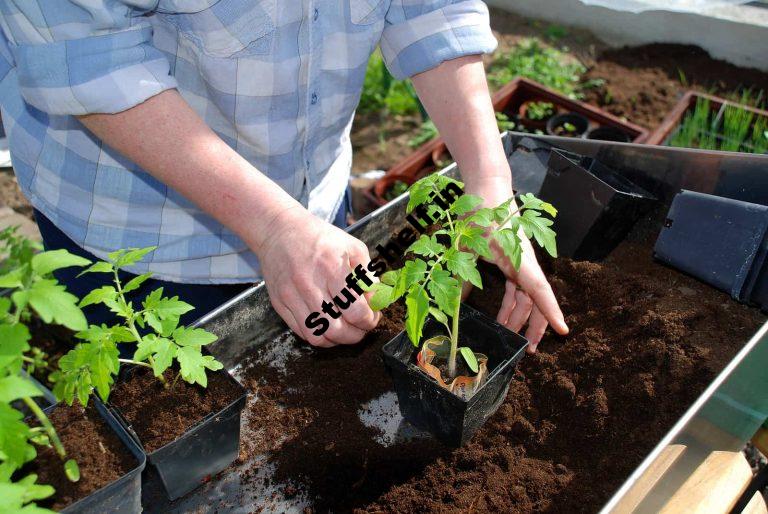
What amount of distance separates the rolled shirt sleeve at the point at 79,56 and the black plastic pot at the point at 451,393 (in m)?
0.74

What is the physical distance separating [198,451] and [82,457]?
0.21m

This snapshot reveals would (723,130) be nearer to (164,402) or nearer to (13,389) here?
(164,402)

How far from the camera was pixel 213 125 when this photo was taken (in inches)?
60.5

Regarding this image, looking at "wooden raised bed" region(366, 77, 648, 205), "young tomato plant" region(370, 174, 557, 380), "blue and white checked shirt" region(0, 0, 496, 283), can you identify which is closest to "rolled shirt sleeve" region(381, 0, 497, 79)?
"blue and white checked shirt" region(0, 0, 496, 283)

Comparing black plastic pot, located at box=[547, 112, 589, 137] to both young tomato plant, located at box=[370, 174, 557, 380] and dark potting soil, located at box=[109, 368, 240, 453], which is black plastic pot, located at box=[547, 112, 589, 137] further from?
dark potting soil, located at box=[109, 368, 240, 453]

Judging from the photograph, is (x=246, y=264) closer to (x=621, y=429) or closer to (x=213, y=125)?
(x=213, y=125)

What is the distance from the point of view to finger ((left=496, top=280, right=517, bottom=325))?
5.08 feet

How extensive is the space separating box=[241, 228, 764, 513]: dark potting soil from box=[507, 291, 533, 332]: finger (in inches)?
3.5

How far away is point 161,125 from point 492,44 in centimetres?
89

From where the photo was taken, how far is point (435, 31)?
163 cm

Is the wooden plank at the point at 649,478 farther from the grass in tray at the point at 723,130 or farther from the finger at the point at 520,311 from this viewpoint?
the grass in tray at the point at 723,130

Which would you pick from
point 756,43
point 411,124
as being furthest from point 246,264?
point 756,43

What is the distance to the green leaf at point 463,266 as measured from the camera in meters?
1.14

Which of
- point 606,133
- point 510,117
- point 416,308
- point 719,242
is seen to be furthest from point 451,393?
point 510,117
